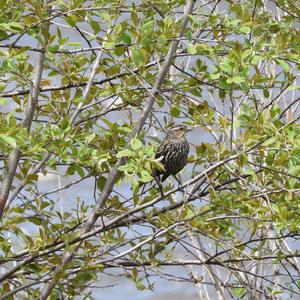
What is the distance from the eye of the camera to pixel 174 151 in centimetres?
528

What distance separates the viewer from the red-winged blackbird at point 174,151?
5141mm

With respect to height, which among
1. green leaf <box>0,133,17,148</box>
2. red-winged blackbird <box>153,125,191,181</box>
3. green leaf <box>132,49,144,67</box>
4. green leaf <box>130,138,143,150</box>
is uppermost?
red-winged blackbird <box>153,125,191,181</box>

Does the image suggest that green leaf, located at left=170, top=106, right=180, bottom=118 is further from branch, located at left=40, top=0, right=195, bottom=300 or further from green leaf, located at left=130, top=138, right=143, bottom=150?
green leaf, located at left=130, top=138, right=143, bottom=150

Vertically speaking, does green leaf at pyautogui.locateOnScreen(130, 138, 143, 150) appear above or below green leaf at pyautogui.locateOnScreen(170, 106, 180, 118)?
below

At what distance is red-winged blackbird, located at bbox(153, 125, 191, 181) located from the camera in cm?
514

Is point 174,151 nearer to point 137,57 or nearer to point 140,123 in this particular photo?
point 140,123

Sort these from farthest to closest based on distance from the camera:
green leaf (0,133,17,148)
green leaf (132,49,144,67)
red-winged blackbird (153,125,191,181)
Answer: red-winged blackbird (153,125,191,181) < green leaf (132,49,144,67) < green leaf (0,133,17,148)

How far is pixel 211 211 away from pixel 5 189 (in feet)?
3.36

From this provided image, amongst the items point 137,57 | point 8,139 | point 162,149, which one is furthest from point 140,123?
point 162,149

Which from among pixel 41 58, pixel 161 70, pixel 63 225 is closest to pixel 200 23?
pixel 161 70

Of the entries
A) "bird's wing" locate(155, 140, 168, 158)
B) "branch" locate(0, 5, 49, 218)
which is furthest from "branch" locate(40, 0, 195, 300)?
"bird's wing" locate(155, 140, 168, 158)

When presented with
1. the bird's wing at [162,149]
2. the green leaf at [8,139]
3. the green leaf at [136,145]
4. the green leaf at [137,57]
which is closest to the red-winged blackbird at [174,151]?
the bird's wing at [162,149]

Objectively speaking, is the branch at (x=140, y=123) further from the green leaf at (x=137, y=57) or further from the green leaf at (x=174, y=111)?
the green leaf at (x=137, y=57)

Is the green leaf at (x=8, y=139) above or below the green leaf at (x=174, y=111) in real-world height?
below
